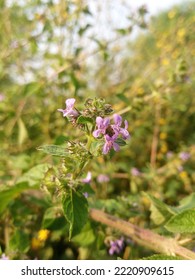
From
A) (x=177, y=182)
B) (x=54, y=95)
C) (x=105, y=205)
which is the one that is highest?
(x=54, y=95)

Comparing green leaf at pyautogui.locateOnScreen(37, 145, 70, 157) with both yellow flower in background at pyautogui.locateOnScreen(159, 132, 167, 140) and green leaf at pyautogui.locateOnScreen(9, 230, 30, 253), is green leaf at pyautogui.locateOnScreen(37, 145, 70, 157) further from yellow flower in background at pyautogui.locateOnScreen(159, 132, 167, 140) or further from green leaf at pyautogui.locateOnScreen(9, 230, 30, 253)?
yellow flower in background at pyautogui.locateOnScreen(159, 132, 167, 140)

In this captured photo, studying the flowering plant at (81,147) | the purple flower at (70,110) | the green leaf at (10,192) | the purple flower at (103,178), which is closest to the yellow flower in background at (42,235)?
the green leaf at (10,192)

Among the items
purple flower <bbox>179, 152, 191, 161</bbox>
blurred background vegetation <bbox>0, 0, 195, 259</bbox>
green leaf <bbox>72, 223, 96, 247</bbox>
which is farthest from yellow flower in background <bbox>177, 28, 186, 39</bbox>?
green leaf <bbox>72, 223, 96, 247</bbox>

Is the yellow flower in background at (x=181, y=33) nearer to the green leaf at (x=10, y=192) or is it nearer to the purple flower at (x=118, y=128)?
the green leaf at (x=10, y=192)

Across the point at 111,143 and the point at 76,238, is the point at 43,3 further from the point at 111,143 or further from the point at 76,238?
the point at 111,143

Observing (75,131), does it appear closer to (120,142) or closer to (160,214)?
(160,214)

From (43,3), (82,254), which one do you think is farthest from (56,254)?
(43,3)
